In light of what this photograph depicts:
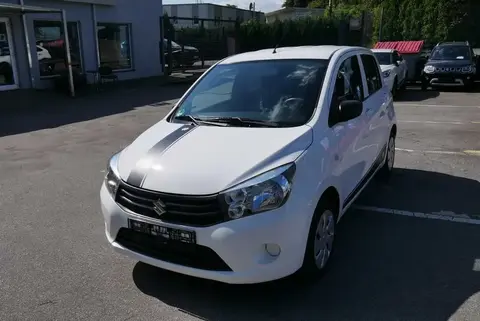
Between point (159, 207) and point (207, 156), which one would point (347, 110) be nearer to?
point (207, 156)

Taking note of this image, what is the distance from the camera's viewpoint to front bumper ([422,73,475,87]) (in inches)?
594

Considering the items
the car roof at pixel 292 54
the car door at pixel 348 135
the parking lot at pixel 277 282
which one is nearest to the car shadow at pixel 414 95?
the parking lot at pixel 277 282

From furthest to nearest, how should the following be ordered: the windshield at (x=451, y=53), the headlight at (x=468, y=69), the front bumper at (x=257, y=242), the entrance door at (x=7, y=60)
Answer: the windshield at (x=451, y=53), the headlight at (x=468, y=69), the entrance door at (x=7, y=60), the front bumper at (x=257, y=242)

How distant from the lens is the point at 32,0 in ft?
48.7

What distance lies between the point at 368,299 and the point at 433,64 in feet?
47.0

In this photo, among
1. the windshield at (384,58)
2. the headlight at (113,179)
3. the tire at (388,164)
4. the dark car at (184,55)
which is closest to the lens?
the headlight at (113,179)

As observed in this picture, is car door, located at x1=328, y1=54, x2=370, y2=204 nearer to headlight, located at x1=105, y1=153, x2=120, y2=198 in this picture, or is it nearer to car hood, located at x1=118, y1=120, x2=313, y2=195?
car hood, located at x1=118, y1=120, x2=313, y2=195

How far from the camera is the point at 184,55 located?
75.8 ft

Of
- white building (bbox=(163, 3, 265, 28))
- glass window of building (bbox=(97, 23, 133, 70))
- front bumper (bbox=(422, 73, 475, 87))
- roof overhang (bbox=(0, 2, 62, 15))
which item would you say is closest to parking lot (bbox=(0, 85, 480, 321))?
roof overhang (bbox=(0, 2, 62, 15))

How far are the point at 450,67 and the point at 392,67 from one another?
9.22 ft

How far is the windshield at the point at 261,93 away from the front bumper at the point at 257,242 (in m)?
0.97

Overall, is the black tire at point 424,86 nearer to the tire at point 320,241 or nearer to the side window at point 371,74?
the side window at point 371,74

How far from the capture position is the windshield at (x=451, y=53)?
619 inches

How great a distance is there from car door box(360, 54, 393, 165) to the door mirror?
0.77 metres
